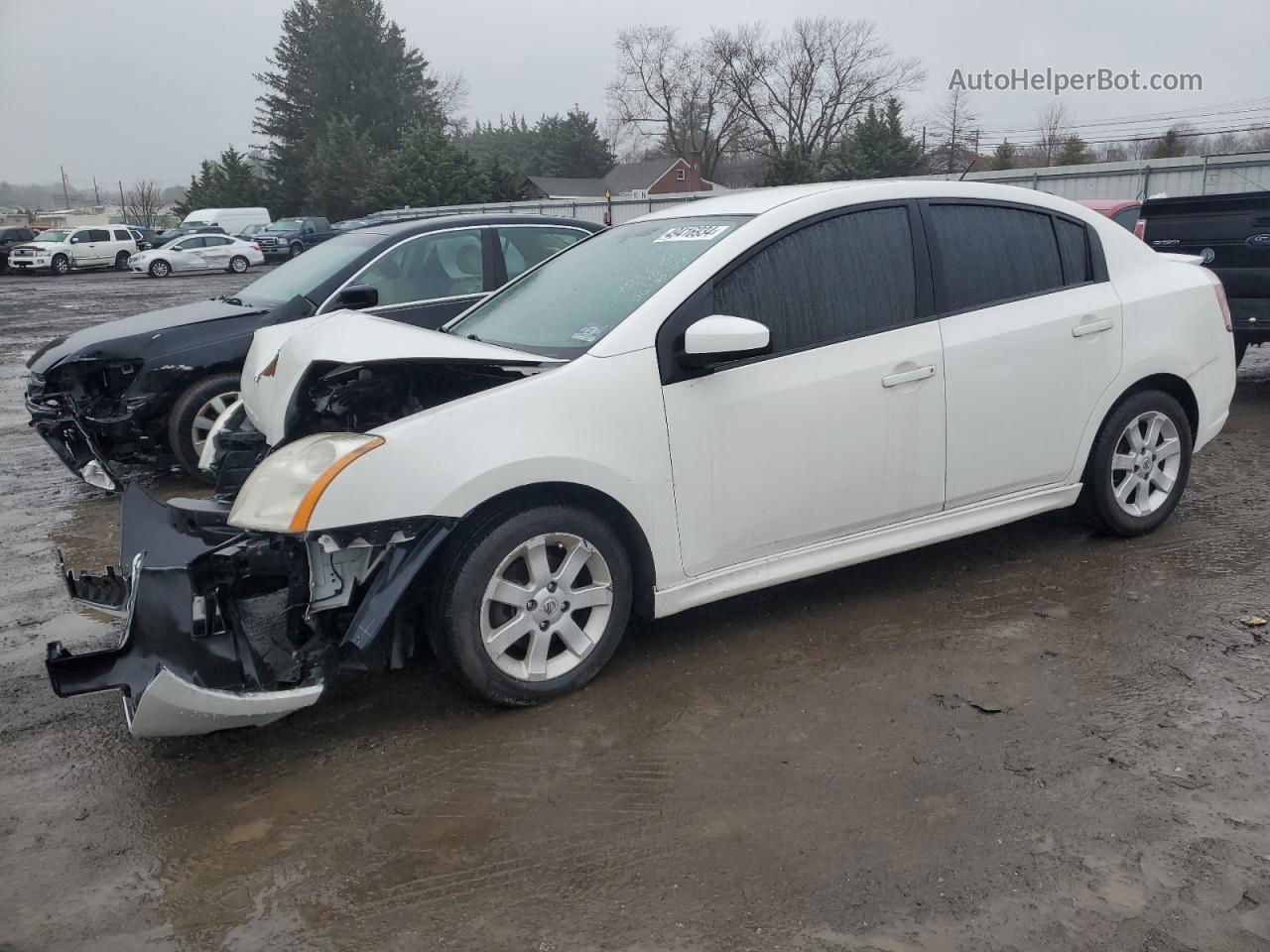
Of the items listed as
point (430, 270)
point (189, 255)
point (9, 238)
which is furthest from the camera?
point (9, 238)

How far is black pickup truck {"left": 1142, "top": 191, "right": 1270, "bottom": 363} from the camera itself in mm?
8258

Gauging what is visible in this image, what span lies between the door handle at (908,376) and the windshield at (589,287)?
0.86m

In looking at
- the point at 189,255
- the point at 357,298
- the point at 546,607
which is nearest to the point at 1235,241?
the point at 357,298

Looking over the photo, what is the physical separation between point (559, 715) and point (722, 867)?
3.30 ft

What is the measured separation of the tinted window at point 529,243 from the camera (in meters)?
7.21

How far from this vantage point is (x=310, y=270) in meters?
7.31

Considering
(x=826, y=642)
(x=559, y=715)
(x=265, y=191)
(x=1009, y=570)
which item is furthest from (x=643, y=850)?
(x=265, y=191)

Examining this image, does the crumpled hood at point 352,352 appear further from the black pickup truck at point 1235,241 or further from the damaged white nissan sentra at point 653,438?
the black pickup truck at point 1235,241

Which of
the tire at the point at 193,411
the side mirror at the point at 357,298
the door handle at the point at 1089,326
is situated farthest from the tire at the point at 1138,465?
the tire at the point at 193,411

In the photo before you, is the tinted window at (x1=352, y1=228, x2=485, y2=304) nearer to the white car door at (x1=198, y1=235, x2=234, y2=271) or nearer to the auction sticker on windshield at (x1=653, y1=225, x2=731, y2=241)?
the auction sticker on windshield at (x1=653, y1=225, x2=731, y2=241)

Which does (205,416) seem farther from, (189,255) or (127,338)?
(189,255)

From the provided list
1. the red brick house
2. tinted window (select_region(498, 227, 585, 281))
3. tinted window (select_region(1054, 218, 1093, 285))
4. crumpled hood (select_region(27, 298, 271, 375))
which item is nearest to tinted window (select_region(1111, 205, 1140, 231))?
tinted window (select_region(498, 227, 585, 281))

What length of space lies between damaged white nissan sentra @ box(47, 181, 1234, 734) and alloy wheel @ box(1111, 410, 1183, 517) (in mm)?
21

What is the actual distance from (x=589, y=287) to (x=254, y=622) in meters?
1.89
